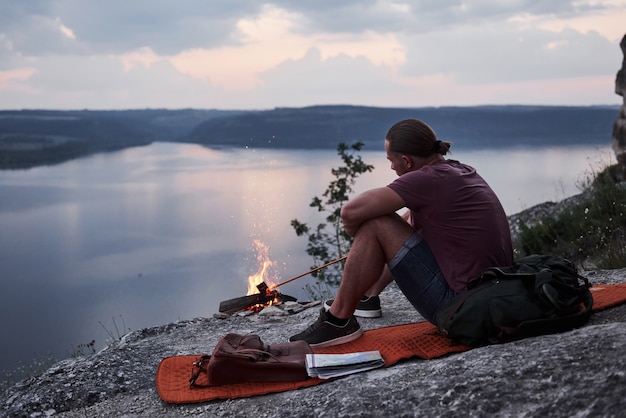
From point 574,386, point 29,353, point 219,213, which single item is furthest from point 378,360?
point 219,213

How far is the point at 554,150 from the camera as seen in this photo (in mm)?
97000

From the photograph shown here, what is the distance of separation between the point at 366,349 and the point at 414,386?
34.0 inches

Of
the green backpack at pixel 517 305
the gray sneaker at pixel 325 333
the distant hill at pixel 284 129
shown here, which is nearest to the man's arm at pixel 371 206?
the green backpack at pixel 517 305

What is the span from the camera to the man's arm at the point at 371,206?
348 cm

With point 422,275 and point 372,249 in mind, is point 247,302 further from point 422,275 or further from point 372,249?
point 422,275

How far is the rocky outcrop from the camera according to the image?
12438 millimetres

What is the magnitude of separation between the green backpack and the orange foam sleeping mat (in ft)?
0.56

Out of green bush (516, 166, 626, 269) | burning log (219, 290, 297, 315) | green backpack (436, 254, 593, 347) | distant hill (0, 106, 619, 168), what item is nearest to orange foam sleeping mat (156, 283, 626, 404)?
green backpack (436, 254, 593, 347)

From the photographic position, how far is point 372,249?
12.0 feet

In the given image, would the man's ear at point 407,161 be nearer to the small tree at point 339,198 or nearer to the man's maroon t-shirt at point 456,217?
the man's maroon t-shirt at point 456,217

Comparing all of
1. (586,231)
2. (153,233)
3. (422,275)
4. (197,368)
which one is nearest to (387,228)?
(422,275)

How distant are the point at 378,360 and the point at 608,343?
1167 mm

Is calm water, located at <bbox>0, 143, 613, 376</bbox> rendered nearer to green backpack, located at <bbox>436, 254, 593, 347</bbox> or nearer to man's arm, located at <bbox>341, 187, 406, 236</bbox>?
green backpack, located at <bbox>436, 254, 593, 347</bbox>

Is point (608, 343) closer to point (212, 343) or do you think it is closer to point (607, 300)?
point (607, 300)
